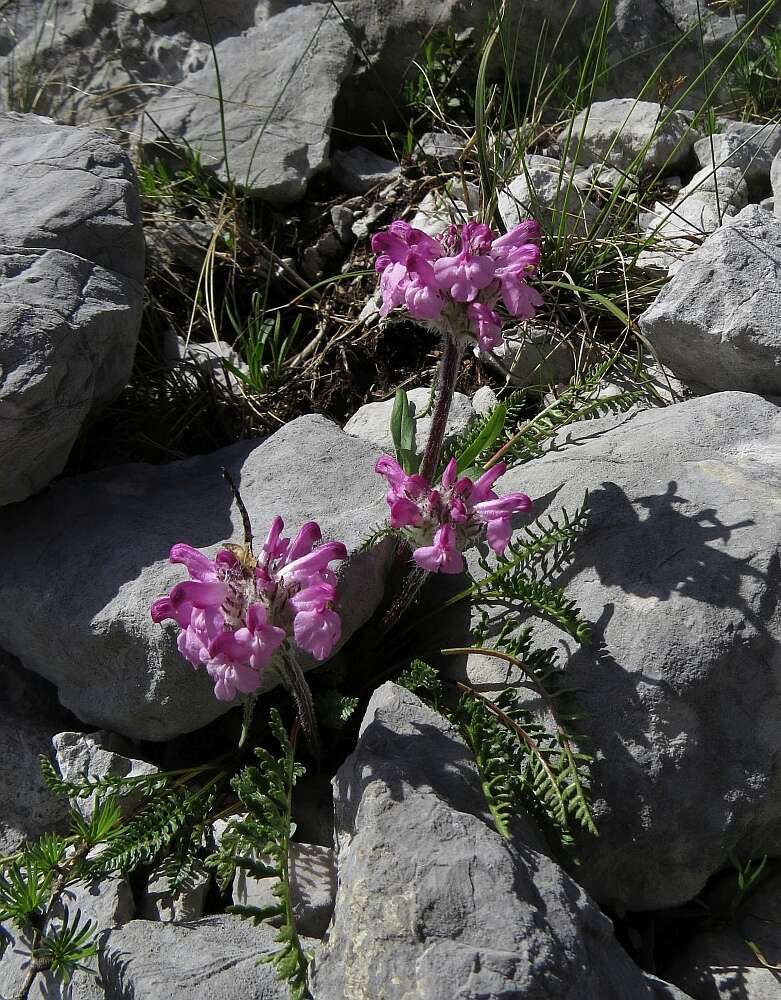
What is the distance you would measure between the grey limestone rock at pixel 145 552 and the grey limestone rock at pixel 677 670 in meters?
0.66

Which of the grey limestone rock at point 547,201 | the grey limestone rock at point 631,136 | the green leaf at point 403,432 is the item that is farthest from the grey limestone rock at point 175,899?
the grey limestone rock at point 631,136

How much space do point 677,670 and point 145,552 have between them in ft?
5.87

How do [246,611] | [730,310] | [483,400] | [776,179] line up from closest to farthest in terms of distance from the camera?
[246,611] < [730,310] < [483,400] < [776,179]

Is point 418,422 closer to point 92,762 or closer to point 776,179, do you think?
point 92,762

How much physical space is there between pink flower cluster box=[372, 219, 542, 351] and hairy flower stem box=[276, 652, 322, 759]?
1076mm

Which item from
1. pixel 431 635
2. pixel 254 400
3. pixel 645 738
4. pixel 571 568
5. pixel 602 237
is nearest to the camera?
pixel 645 738

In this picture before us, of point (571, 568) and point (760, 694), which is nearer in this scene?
point (760, 694)

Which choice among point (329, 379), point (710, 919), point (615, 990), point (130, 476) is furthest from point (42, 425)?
point (710, 919)

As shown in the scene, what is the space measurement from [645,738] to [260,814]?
3.74 ft

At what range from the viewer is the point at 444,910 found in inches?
88.2

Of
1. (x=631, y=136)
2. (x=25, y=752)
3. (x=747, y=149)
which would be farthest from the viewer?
(x=631, y=136)

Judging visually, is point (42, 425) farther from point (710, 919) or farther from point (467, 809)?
point (710, 919)

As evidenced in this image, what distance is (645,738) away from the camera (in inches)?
109

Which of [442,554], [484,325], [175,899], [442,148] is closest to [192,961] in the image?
[175,899]
